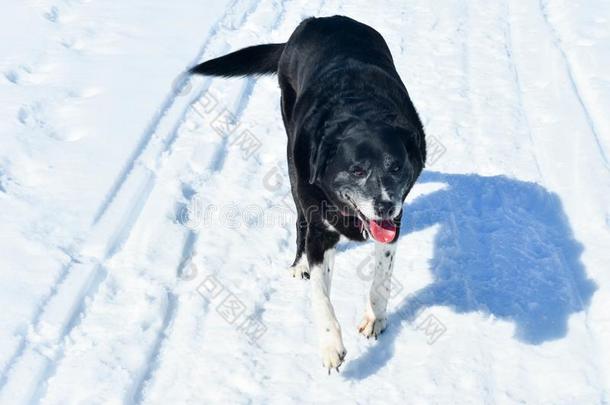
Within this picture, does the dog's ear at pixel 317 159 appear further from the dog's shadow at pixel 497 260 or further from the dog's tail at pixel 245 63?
the dog's tail at pixel 245 63

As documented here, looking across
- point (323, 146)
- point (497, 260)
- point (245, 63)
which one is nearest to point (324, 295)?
point (323, 146)

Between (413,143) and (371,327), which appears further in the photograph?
(371,327)

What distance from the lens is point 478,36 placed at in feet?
20.8

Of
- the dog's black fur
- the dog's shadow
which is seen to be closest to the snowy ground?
the dog's shadow

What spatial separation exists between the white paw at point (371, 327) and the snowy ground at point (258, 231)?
0.18ft

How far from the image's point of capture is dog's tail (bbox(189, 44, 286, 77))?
172 inches

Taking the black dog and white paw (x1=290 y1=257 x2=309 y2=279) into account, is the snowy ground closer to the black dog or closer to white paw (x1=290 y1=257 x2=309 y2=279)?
white paw (x1=290 y1=257 x2=309 y2=279)

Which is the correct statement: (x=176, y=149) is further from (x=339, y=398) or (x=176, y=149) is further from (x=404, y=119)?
(x=339, y=398)

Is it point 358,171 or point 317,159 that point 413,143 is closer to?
point 358,171

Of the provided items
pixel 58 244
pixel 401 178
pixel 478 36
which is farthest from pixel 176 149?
pixel 478 36

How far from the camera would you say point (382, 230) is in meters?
3.21

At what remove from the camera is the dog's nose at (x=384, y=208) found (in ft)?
9.96

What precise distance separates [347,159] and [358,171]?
2.6 inches

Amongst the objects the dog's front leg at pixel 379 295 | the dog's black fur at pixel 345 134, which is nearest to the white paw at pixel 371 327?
the dog's front leg at pixel 379 295
